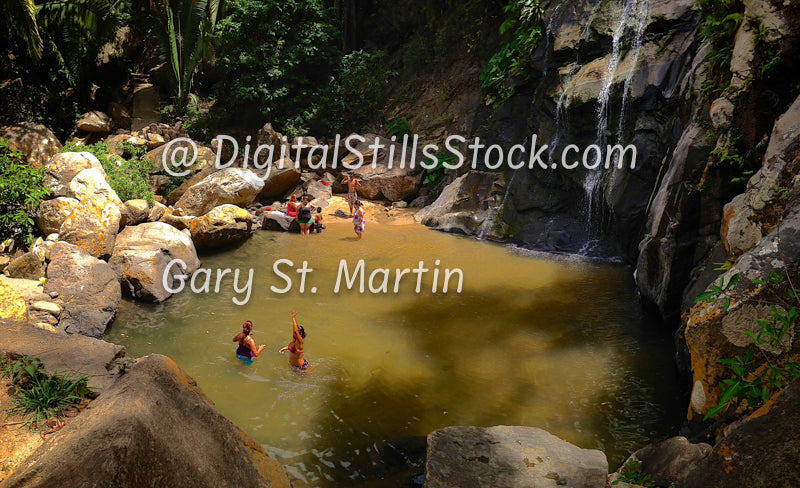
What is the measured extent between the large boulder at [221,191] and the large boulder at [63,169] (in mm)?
3345

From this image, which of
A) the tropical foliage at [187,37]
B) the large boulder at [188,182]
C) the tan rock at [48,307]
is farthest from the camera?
the tropical foliage at [187,37]

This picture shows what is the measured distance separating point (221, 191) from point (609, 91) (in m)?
10.9

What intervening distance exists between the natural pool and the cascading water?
2050 mm

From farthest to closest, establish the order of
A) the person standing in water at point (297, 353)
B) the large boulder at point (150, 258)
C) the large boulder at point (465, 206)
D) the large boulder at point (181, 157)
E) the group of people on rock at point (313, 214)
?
the large boulder at point (181, 157), the large boulder at point (465, 206), the group of people on rock at point (313, 214), the large boulder at point (150, 258), the person standing in water at point (297, 353)

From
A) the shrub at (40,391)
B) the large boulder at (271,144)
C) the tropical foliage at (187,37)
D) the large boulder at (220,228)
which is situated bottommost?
the shrub at (40,391)

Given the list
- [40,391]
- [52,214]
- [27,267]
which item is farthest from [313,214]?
[40,391]

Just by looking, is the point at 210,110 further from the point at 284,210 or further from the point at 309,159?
the point at 284,210

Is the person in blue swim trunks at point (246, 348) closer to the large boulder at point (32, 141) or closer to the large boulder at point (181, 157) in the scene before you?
the large boulder at point (32, 141)

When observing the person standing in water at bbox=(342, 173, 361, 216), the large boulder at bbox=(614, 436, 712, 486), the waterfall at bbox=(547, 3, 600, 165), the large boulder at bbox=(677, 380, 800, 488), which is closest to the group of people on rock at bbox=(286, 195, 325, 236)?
the person standing in water at bbox=(342, 173, 361, 216)

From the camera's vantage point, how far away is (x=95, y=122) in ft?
56.6

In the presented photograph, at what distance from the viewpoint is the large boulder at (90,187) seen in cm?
941

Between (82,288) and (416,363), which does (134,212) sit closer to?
(82,288)

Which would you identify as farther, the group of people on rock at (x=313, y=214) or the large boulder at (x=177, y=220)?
the group of people on rock at (x=313, y=214)

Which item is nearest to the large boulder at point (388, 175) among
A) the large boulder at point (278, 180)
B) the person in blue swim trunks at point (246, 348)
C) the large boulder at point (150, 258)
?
the large boulder at point (278, 180)
